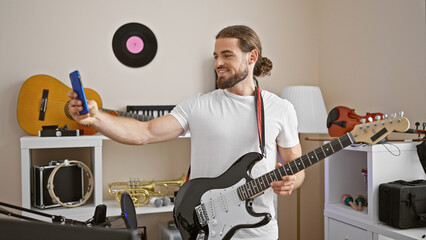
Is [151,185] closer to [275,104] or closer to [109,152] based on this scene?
[109,152]

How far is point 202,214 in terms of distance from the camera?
181 centimetres

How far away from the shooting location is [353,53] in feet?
10.5

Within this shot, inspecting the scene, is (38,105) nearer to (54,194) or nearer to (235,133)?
(54,194)

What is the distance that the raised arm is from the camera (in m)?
1.57

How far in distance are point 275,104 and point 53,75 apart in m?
1.78

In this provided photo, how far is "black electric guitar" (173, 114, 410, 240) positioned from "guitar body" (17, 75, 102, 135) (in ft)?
4.47

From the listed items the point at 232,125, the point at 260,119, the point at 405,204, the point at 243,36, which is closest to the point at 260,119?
the point at 260,119

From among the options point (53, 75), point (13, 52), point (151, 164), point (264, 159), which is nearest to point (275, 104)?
point (264, 159)

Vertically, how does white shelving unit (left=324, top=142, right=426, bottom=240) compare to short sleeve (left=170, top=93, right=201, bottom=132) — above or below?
below

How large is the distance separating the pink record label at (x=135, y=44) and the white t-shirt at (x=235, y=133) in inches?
55.1

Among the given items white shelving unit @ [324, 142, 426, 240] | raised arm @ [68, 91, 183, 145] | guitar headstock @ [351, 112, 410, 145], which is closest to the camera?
raised arm @ [68, 91, 183, 145]

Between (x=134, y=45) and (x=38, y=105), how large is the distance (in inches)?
32.9

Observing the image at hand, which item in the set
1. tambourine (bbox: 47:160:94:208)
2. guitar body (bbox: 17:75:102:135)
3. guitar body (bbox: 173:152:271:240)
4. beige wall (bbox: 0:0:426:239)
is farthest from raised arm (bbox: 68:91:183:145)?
beige wall (bbox: 0:0:426:239)

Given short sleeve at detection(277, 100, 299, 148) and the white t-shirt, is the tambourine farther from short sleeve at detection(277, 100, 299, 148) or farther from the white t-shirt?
short sleeve at detection(277, 100, 299, 148)
